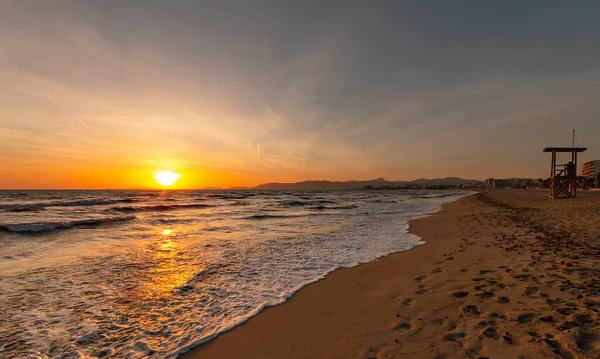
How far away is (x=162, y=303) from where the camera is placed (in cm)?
553

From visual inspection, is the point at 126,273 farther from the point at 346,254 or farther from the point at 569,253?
the point at 569,253

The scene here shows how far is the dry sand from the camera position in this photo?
353cm

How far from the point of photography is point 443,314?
175 inches

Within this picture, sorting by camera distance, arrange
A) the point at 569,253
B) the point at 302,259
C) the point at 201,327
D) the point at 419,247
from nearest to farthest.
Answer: the point at 201,327
the point at 569,253
the point at 302,259
the point at 419,247

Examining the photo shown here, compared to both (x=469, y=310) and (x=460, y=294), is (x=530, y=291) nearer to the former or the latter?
(x=460, y=294)

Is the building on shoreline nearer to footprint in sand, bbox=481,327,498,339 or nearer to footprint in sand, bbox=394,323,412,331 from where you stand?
footprint in sand, bbox=481,327,498,339

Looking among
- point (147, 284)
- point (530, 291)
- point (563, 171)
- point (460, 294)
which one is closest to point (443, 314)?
point (460, 294)

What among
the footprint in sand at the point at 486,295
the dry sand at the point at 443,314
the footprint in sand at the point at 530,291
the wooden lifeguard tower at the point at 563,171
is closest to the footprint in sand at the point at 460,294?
the dry sand at the point at 443,314

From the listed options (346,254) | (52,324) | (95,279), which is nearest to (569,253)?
(346,254)

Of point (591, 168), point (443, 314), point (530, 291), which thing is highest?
point (591, 168)

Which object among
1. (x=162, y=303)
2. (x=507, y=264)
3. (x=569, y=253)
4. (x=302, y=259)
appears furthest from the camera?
(x=302, y=259)

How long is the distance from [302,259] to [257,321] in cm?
425

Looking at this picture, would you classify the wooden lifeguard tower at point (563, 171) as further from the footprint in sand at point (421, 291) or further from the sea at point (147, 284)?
the footprint in sand at point (421, 291)

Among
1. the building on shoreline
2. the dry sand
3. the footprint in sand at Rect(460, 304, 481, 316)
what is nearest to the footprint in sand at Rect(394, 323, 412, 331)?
the dry sand
